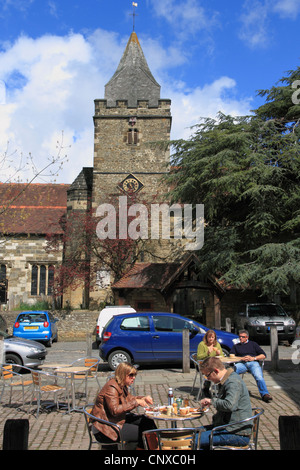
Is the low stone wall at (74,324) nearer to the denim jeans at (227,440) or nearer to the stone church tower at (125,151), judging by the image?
the stone church tower at (125,151)

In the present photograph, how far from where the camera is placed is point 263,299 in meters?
22.1

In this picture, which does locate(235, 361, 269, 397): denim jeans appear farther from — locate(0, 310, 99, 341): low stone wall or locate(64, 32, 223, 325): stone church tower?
locate(64, 32, 223, 325): stone church tower

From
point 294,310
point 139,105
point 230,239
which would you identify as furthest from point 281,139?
point 139,105

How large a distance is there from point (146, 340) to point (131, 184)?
59.4ft

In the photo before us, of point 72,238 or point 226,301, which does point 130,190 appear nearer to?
point 72,238

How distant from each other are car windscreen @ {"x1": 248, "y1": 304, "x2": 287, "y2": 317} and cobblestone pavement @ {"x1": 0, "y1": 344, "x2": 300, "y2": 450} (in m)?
5.77

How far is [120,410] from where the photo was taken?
4.37 meters

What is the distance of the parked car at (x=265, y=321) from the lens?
52.4 ft

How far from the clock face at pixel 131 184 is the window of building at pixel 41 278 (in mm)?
8279

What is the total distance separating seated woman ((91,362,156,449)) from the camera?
14.0 feet

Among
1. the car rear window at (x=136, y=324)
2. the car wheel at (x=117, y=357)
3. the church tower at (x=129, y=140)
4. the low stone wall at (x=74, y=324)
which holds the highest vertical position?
the church tower at (x=129, y=140)

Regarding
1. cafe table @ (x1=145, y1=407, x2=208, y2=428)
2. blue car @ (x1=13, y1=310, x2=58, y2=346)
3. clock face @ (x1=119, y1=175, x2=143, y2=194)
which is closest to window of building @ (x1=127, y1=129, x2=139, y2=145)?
clock face @ (x1=119, y1=175, x2=143, y2=194)

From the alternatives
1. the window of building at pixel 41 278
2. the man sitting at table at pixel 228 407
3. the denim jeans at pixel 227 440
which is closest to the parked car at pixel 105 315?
the man sitting at table at pixel 228 407

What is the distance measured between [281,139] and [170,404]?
1494 cm
